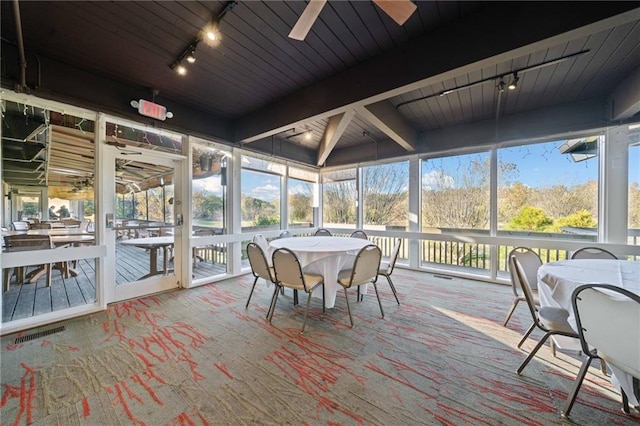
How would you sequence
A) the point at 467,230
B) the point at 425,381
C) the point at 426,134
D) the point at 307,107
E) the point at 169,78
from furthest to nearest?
the point at 426,134 < the point at 467,230 < the point at 307,107 < the point at 169,78 < the point at 425,381

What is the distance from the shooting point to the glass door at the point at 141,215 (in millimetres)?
3158

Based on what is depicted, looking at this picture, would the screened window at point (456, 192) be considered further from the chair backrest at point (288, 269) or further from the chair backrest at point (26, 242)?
the chair backrest at point (26, 242)

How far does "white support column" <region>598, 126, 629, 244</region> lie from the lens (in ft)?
10.6

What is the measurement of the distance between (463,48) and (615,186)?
3.42m

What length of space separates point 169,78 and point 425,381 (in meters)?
4.29

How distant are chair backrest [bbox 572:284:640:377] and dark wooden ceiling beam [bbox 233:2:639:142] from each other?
1849mm

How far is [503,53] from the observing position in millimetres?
1900

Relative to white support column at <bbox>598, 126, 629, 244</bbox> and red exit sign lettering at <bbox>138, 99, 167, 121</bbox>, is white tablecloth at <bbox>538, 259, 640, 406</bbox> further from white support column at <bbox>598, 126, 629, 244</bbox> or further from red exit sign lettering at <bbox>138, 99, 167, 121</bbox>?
red exit sign lettering at <bbox>138, 99, 167, 121</bbox>

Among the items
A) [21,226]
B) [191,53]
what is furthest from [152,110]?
[21,226]

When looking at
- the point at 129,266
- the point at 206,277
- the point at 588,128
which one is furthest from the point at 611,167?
the point at 129,266

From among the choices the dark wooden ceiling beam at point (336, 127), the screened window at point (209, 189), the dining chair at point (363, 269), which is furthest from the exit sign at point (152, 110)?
the dining chair at point (363, 269)

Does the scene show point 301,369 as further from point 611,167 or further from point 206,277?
point 611,167

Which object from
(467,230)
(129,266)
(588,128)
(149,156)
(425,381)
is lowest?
(425,381)

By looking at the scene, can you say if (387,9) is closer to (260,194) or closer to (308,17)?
(308,17)
